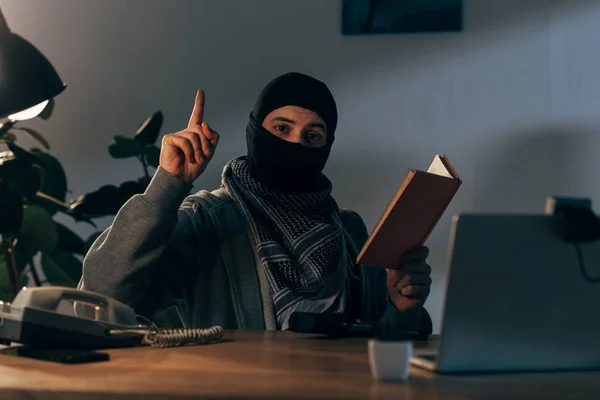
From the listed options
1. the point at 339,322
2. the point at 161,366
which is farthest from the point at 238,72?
the point at 161,366

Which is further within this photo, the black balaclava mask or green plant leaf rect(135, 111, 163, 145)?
green plant leaf rect(135, 111, 163, 145)

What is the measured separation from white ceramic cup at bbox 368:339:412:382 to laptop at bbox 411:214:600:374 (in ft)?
0.16

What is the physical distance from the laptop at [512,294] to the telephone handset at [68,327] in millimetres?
401

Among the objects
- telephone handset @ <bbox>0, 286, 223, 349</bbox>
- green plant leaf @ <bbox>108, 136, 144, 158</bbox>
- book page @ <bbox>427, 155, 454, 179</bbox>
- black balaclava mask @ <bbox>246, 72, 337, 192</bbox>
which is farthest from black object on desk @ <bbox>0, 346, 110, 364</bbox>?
green plant leaf @ <bbox>108, 136, 144, 158</bbox>

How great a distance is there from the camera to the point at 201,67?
9.50 ft

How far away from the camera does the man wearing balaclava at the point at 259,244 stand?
1.44 meters

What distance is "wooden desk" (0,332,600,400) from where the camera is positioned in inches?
26.8

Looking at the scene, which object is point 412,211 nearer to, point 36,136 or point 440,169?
Answer: point 440,169

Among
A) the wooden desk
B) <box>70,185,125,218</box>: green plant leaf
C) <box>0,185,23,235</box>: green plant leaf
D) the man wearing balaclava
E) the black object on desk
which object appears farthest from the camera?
<box>70,185,125,218</box>: green plant leaf

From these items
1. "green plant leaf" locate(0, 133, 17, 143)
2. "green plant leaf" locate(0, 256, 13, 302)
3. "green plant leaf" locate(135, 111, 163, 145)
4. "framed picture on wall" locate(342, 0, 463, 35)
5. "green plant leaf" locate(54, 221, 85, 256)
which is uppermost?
"framed picture on wall" locate(342, 0, 463, 35)

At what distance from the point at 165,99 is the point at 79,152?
1.33 ft

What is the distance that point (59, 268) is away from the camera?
2492 millimetres

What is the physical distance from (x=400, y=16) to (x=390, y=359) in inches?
89.1

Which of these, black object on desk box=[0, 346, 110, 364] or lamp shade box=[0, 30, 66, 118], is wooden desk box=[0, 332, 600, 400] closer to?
black object on desk box=[0, 346, 110, 364]
